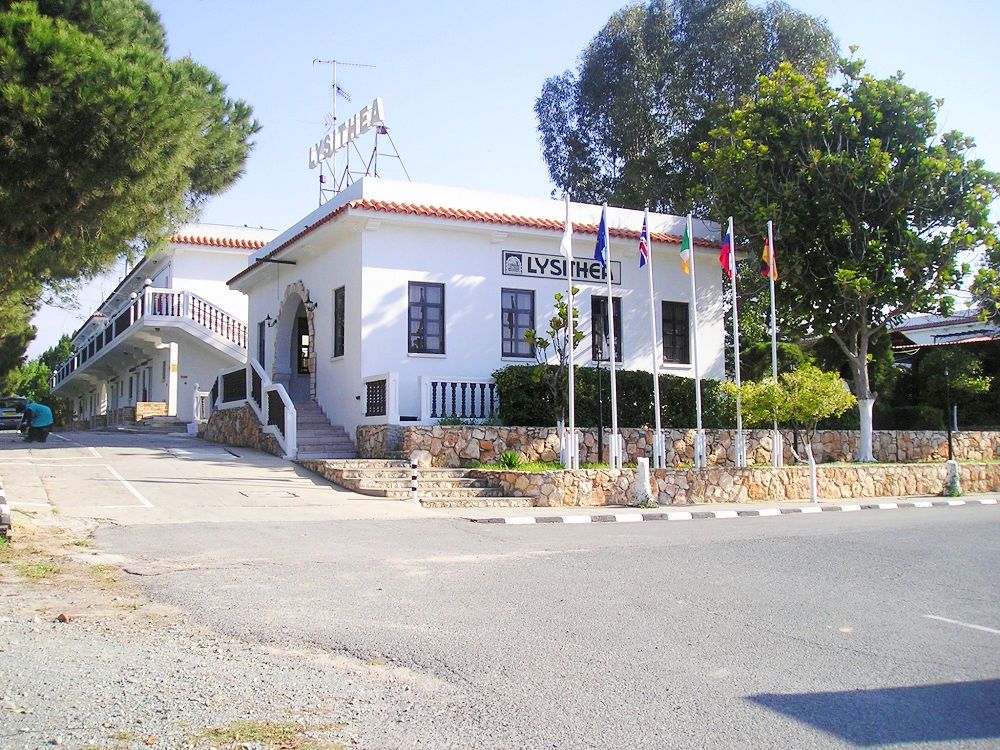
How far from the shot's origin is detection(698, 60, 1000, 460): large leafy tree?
69.2 ft

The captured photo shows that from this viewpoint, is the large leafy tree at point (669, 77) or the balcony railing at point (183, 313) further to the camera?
the large leafy tree at point (669, 77)

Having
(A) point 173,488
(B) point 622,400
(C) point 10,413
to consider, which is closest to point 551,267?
(B) point 622,400

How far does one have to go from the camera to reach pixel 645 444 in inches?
770

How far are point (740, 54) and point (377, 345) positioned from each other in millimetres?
18904

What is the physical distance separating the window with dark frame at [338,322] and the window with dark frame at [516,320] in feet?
11.7

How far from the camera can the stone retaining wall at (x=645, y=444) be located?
17.6m

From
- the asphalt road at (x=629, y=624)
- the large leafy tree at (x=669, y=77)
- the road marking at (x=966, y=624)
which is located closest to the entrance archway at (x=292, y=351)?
the asphalt road at (x=629, y=624)

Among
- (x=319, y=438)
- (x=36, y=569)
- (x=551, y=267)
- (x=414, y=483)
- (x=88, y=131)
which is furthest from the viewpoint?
(x=551, y=267)

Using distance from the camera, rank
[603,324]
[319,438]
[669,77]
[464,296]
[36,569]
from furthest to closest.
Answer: [669,77] < [603,324] < [464,296] < [319,438] < [36,569]

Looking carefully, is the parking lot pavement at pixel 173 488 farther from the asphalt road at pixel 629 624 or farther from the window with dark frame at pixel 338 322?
the window with dark frame at pixel 338 322

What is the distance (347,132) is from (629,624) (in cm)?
2159

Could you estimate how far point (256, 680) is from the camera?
4938 millimetres

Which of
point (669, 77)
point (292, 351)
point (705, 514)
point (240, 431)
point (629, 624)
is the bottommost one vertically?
point (705, 514)

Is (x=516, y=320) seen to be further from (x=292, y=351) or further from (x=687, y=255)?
(x=292, y=351)
